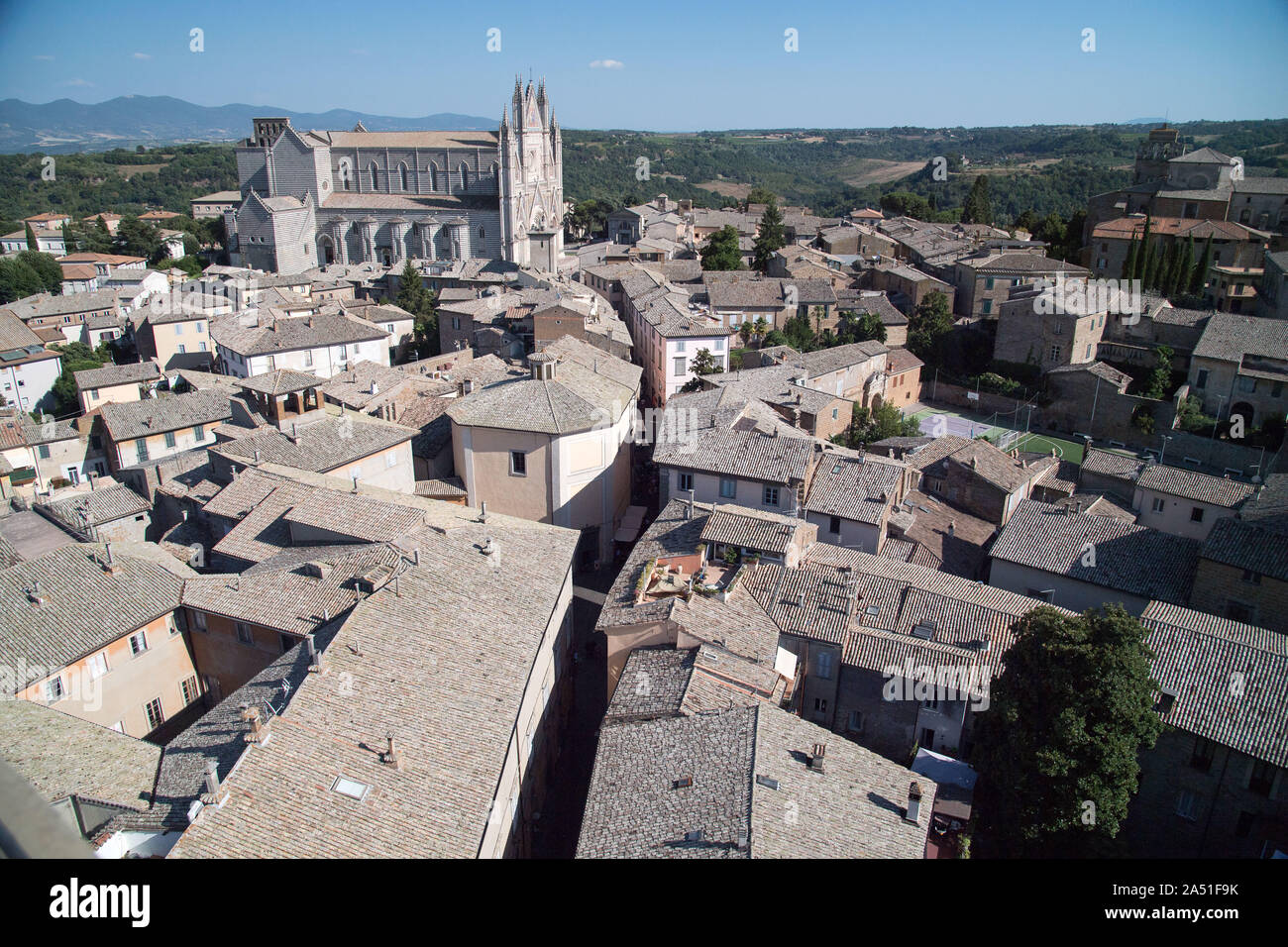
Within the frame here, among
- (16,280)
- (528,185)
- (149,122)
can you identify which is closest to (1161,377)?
(528,185)

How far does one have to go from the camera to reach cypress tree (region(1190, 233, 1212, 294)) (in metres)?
40.5

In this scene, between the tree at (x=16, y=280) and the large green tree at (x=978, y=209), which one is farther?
the large green tree at (x=978, y=209)

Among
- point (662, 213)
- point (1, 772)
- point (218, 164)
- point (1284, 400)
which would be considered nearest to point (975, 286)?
point (1284, 400)

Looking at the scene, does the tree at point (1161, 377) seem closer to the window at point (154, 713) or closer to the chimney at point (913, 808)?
the chimney at point (913, 808)

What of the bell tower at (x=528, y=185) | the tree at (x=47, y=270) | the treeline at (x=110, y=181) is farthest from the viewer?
the treeline at (x=110, y=181)

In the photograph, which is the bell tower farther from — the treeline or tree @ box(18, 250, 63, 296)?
the treeline

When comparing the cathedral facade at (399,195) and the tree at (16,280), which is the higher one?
the cathedral facade at (399,195)

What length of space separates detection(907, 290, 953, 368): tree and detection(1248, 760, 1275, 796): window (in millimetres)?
30360

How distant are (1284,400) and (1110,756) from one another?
2652 centimetres

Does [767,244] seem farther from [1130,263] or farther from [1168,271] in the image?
[1168,271]

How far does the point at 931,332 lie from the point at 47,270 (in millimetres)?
64695

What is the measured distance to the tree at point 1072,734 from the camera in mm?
12992

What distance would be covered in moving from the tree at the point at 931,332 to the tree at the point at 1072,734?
30280 mm

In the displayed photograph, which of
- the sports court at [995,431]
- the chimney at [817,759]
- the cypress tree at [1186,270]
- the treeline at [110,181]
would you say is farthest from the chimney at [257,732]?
the treeline at [110,181]
